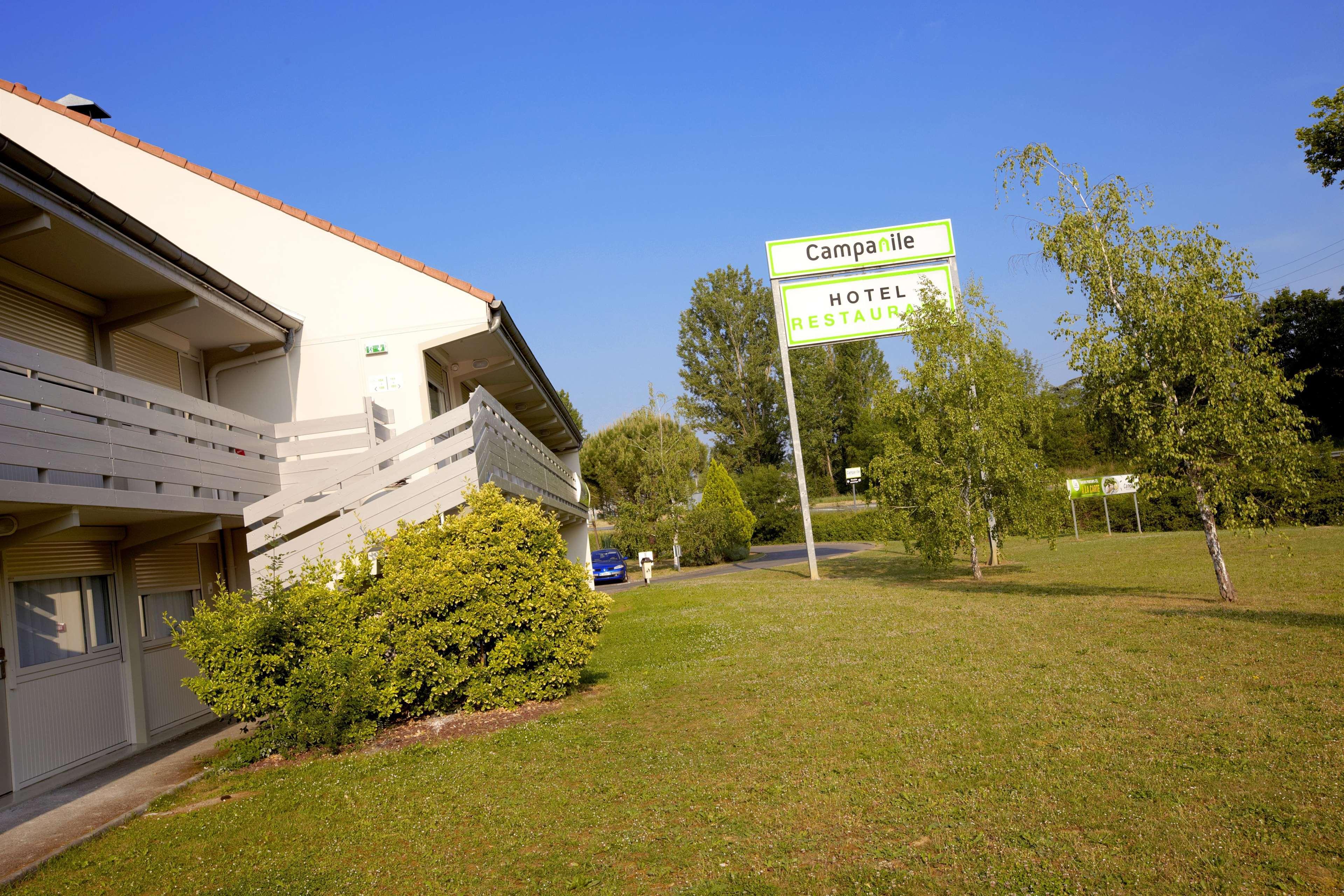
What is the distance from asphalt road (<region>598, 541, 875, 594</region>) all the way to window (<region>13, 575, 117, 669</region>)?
65.2 ft

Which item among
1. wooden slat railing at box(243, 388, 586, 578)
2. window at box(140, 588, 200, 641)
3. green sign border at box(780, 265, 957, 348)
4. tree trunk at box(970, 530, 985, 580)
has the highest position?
green sign border at box(780, 265, 957, 348)

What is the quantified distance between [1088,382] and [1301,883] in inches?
469

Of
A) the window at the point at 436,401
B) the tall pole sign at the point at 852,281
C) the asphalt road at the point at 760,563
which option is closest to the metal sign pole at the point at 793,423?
the tall pole sign at the point at 852,281

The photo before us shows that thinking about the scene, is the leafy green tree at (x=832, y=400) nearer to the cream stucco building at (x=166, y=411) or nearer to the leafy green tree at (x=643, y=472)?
the leafy green tree at (x=643, y=472)

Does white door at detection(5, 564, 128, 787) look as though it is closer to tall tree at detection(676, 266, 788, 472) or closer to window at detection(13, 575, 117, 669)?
window at detection(13, 575, 117, 669)

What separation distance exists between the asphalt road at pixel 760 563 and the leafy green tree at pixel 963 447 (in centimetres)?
1093

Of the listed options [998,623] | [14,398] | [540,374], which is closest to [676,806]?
[14,398]

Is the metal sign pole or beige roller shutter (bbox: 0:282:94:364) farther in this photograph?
the metal sign pole

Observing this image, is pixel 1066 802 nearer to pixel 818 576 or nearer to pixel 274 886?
pixel 274 886

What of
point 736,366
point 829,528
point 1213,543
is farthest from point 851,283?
point 736,366

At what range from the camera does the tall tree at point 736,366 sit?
6388cm

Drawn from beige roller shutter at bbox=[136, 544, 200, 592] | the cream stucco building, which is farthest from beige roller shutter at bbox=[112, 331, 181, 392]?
beige roller shutter at bbox=[136, 544, 200, 592]

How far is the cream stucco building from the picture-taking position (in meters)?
7.79

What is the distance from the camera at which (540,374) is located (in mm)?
19219
